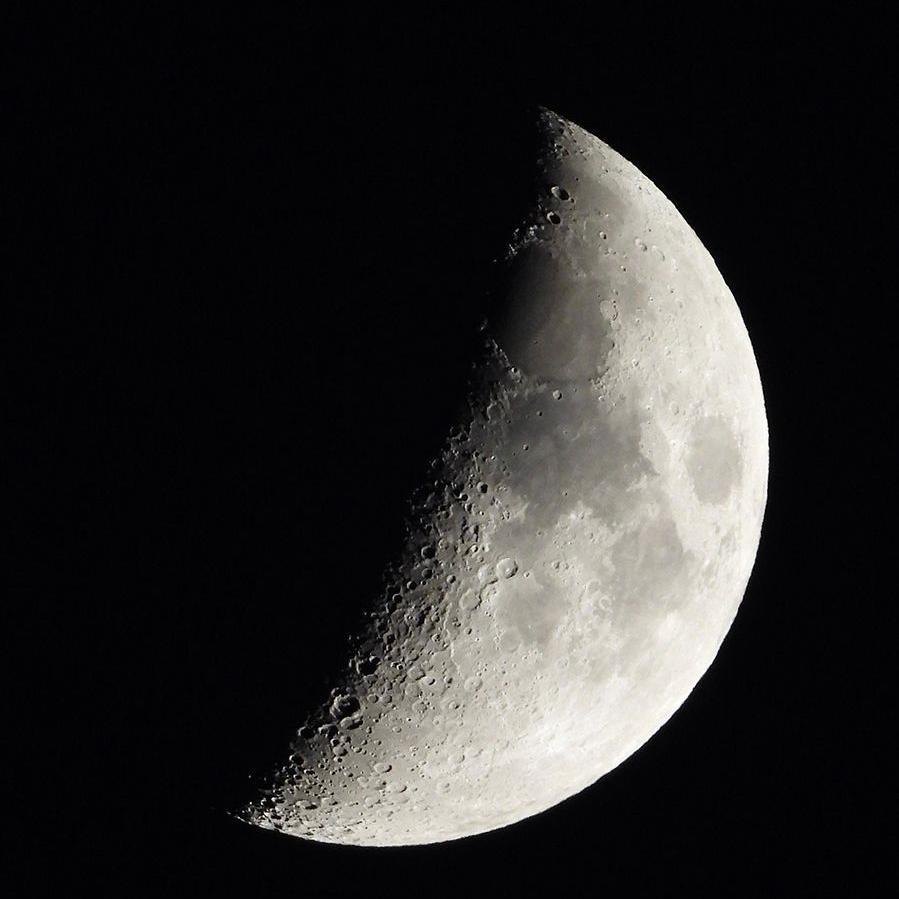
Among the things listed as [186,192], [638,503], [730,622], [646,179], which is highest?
[646,179]

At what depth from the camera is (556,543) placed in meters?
2.81

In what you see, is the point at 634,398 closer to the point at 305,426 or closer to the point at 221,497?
the point at 305,426

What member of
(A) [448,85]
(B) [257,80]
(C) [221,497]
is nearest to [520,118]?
(A) [448,85]

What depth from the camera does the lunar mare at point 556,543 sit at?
278 cm

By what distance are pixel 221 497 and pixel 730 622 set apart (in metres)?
2.09

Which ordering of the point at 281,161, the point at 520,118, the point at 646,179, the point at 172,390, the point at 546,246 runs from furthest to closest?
the point at 646,179 < the point at 520,118 < the point at 546,246 < the point at 281,161 < the point at 172,390

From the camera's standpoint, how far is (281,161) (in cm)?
276

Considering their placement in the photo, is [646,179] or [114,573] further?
[646,179]

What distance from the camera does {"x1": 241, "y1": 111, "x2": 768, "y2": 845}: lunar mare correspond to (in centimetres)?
278

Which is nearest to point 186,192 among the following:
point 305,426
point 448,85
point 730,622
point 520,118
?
point 305,426

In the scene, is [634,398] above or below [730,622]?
above

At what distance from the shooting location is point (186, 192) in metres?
2.70

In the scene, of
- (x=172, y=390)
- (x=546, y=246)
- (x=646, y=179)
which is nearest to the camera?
(x=172, y=390)

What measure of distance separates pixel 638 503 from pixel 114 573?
1.53 metres
